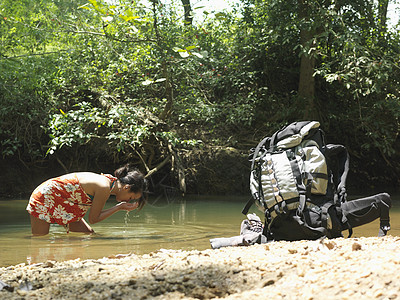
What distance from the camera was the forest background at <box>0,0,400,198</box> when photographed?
9617 mm

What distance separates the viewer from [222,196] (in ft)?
35.0

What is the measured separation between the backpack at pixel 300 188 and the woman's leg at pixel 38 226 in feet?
8.77

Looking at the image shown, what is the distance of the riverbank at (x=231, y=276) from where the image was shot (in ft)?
6.57

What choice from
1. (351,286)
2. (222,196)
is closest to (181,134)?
(222,196)

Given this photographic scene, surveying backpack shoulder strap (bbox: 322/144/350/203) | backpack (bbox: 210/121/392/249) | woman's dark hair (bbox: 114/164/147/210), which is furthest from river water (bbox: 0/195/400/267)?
backpack shoulder strap (bbox: 322/144/350/203)

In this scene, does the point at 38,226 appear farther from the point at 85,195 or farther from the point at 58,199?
the point at 85,195

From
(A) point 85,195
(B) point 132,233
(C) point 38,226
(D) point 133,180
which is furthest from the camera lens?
(B) point 132,233

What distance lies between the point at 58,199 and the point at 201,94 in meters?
6.40

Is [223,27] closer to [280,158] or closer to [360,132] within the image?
[360,132]

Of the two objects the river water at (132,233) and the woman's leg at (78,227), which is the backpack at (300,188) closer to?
the river water at (132,233)

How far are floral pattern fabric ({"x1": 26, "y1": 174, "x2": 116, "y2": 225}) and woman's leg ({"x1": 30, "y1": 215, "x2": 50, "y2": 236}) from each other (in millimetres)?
120

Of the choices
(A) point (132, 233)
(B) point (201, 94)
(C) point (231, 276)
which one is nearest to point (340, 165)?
(C) point (231, 276)

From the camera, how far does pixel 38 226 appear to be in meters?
5.25

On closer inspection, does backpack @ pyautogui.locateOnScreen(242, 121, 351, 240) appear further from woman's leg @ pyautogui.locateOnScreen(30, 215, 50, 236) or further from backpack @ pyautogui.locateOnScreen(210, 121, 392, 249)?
woman's leg @ pyautogui.locateOnScreen(30, 215, 50, 236)
